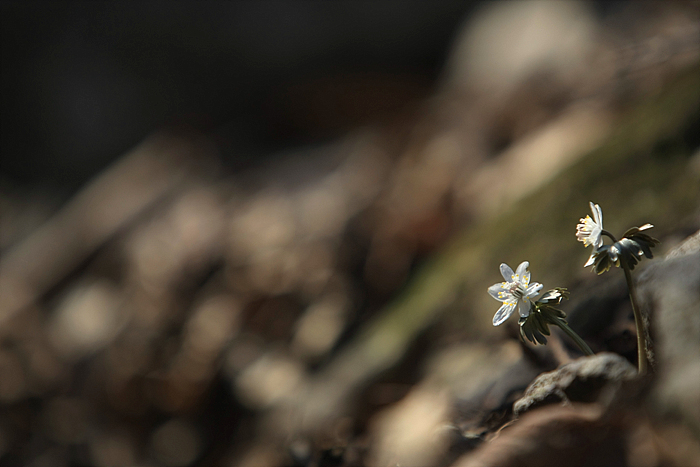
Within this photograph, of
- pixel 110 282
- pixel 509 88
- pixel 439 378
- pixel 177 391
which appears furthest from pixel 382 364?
pixel 110 282

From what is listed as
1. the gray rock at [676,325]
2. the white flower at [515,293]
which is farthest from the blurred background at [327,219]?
the white flower at [515,293]

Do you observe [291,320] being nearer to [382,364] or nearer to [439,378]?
[382,364]

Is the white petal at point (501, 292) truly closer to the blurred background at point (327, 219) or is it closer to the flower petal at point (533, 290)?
the flower petal at point (533, 290)

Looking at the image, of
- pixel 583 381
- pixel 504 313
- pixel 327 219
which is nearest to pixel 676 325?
pixel 583 381

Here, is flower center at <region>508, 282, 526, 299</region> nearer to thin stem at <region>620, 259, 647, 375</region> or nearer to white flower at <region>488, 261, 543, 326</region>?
white flower at <region>488, 261, 543, 326</region>

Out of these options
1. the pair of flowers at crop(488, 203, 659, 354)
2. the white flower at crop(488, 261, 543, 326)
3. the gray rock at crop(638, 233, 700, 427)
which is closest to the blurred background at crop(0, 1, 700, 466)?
the gray rock at crop(638, 233, 700, 427)

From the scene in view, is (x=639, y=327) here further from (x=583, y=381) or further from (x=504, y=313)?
(x=504, y=313)
